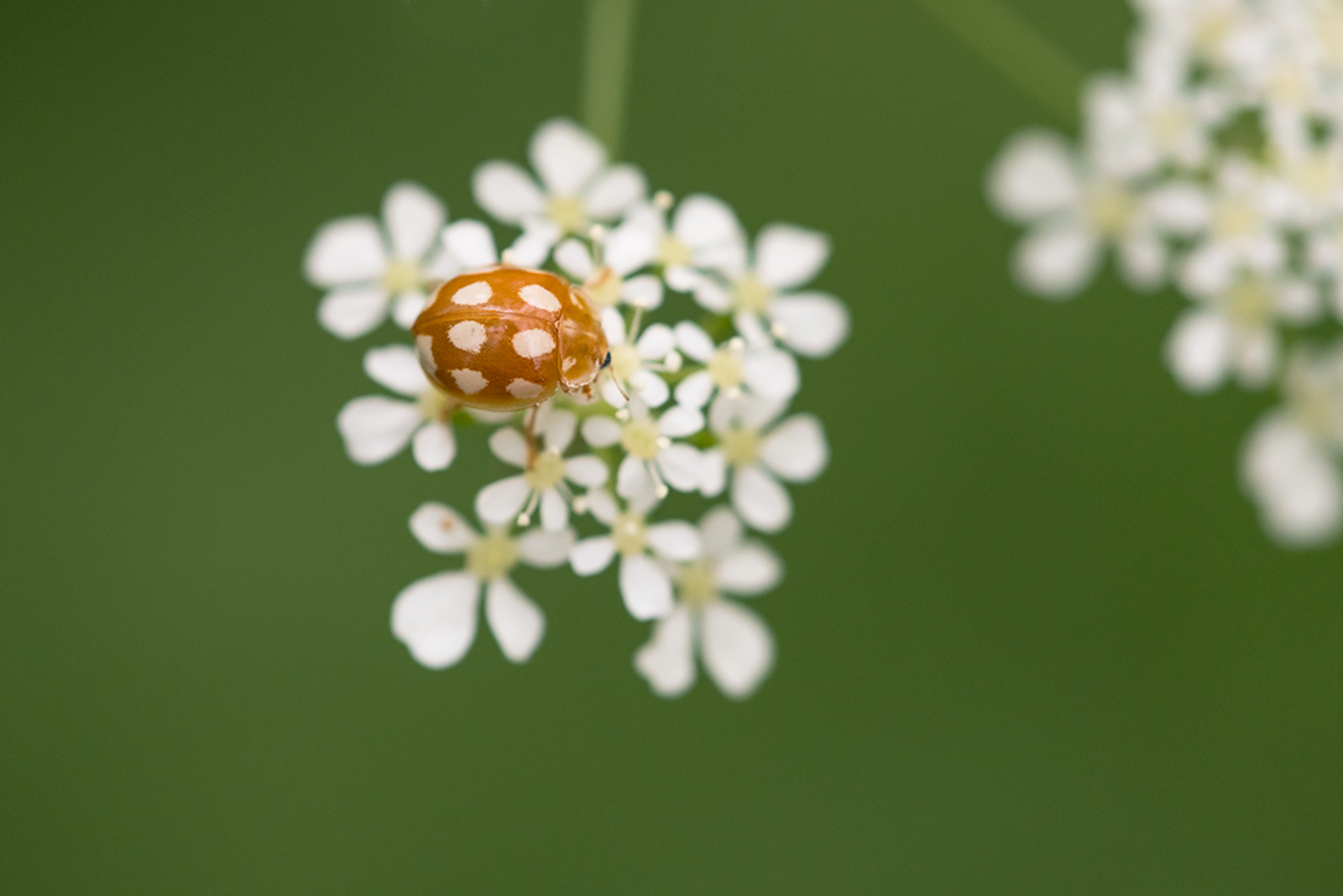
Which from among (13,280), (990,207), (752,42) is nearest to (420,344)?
(13,280)

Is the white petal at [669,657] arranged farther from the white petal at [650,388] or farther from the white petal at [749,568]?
the white petal at [650,388]

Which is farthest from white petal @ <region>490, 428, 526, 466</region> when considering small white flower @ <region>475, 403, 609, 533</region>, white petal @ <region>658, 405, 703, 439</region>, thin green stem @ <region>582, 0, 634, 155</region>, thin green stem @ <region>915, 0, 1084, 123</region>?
thin green stem @ <region>915, 0, 1084, 123</region>

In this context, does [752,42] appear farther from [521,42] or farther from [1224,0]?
[1224,0]

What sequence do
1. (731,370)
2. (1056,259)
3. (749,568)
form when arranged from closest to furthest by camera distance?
(731,370) → (749,568) → (1056,259)

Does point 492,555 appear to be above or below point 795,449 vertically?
below

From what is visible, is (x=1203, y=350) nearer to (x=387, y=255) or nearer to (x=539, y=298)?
(x=539, y=298)

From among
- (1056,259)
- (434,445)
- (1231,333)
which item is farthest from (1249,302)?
(434,445)

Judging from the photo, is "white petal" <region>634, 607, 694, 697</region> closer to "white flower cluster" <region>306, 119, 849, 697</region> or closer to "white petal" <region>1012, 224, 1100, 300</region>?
"white flower cluster" <region>306, 119, 849, 697</region>
